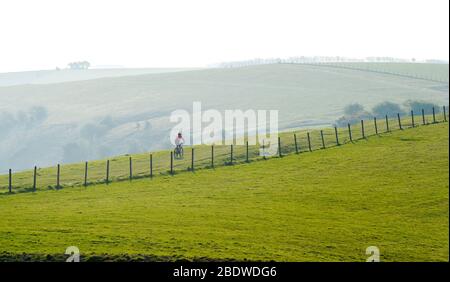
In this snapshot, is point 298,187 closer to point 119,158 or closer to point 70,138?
point 119,158

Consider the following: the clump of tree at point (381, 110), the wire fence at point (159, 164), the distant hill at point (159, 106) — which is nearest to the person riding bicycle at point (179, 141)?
the wire fence at point (159, 164)

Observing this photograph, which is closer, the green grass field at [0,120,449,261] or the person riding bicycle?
the green grass field at [0,120,449,261]

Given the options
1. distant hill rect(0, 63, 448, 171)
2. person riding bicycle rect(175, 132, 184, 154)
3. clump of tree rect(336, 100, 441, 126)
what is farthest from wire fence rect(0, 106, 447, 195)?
distant hill rect(0, 63, 448, 171)

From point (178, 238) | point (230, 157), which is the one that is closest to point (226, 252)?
point (178, 238)

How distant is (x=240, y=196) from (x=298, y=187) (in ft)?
16.1

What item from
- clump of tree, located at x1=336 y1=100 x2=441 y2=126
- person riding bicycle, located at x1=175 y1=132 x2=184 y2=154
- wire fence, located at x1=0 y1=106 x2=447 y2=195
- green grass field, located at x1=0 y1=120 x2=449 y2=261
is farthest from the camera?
clump of tree, located at x1=336 y1=100 x2=441 y2=126

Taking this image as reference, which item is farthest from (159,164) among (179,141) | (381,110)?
(381,110)

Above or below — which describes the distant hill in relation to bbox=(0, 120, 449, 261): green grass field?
above

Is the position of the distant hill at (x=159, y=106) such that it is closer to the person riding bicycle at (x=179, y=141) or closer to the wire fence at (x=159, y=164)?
the wire fence at (x=159, y=164)

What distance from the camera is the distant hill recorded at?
520 feet

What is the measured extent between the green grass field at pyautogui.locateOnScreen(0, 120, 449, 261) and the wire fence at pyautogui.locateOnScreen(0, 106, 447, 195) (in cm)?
218

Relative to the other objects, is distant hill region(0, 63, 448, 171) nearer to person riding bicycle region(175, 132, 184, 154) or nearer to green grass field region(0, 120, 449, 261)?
person riding bicycle region(175, 132, 184, 154)

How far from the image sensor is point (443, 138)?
69000 millimetres

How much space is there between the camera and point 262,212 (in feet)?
141
